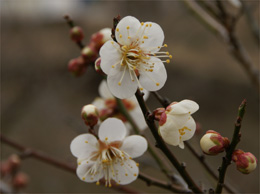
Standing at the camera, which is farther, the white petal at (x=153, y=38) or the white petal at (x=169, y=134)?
the white petal at (x=153, y=38)

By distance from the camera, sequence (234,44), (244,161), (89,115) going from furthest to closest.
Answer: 1. (234,44)
2. (89,115)
3. (244,161)

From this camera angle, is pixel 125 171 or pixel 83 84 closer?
pixel 125 171

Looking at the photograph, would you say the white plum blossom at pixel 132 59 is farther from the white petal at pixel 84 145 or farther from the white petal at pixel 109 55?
the white petal at pixel 84 145

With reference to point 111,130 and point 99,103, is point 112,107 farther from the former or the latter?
point 111,130

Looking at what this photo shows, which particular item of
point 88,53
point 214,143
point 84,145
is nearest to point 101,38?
point 88,53

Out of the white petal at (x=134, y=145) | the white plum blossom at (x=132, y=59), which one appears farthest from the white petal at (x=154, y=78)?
the white petal at (x=134, y=145)

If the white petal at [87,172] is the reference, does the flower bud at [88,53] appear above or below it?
above

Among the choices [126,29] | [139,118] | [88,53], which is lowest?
[139,118]
